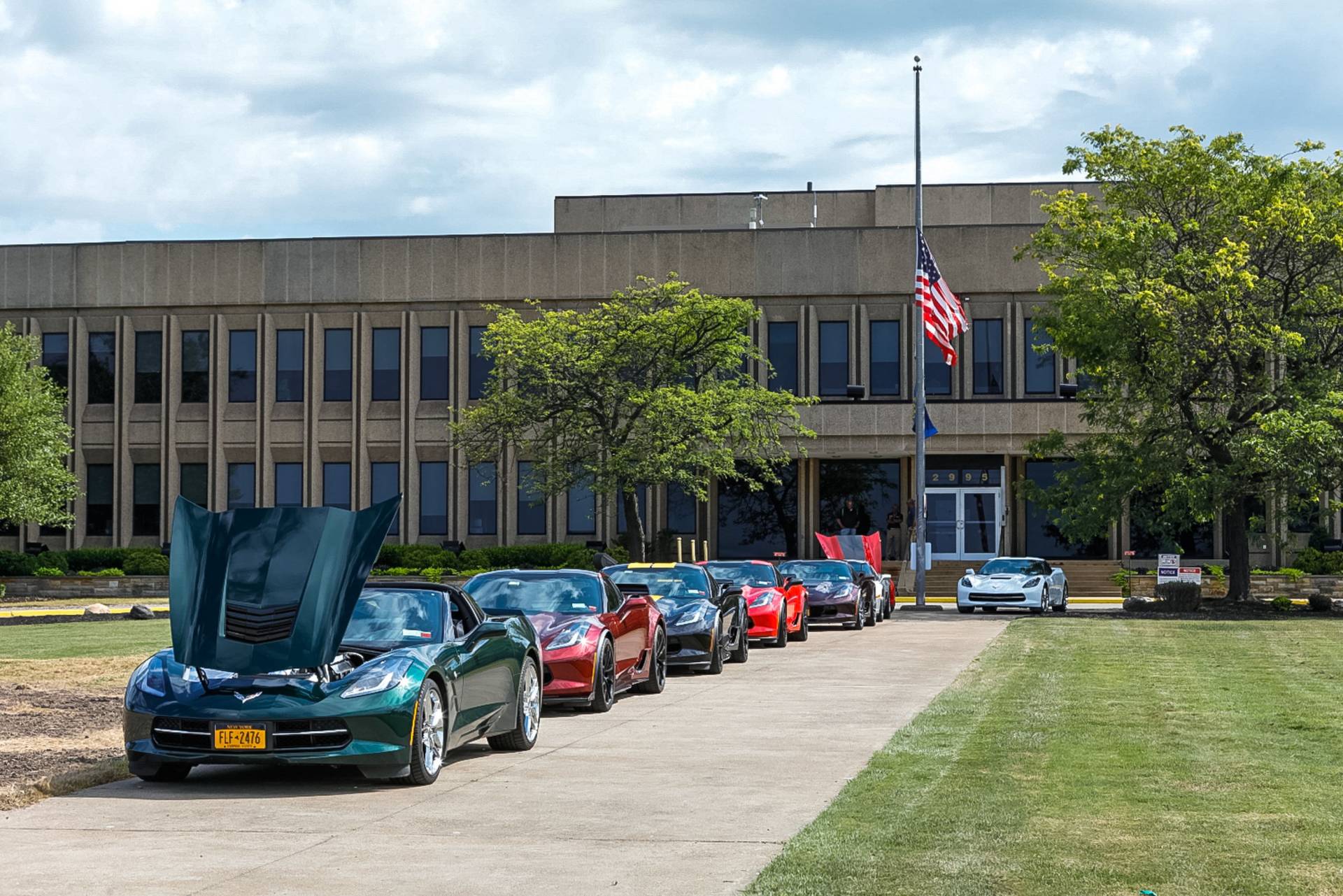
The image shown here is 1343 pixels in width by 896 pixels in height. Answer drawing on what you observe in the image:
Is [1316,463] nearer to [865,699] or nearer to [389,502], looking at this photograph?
[865,699]

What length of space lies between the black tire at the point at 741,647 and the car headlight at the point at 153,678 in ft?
40.6

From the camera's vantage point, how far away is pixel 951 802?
9.86m

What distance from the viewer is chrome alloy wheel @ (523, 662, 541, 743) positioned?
13.0m

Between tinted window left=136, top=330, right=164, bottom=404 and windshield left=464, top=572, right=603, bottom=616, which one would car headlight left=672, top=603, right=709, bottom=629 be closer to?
windshield left=464, top=572, right=603, bottom=616

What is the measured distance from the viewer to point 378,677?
1092 centimetres

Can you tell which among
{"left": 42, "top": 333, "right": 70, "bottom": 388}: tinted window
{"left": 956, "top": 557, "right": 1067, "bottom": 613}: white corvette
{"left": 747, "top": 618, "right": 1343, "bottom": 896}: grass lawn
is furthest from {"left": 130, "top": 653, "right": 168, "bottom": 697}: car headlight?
{"left": 42, "top": 333, "right": 70, "bottom": 388}: tinted window

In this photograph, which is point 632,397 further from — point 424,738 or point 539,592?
point 424,738

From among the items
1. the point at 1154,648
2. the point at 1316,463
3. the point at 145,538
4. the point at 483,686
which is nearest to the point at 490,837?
the point at 483,686

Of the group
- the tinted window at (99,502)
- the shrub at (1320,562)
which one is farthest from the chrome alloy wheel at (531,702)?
the tinted window at (99,502)

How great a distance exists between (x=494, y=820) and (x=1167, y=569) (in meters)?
34.8

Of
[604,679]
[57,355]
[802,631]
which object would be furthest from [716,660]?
[57,355]

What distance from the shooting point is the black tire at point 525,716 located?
12.9 m

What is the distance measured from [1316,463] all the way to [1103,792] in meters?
29.0

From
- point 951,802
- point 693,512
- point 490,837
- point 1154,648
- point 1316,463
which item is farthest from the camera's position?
point 693,512
